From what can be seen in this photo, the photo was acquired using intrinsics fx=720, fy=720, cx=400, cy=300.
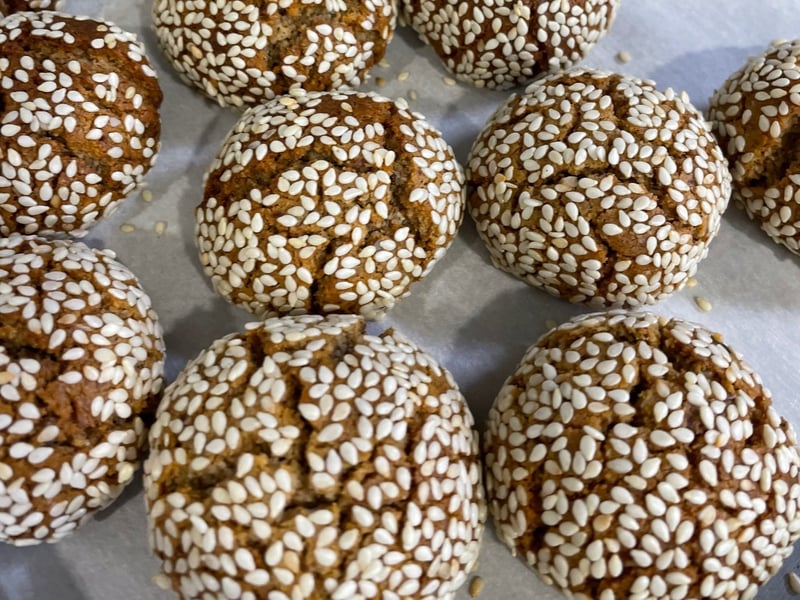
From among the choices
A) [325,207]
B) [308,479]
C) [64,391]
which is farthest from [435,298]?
[64,391]

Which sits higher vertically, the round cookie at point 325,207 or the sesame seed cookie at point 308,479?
the round cookie at point 325,207

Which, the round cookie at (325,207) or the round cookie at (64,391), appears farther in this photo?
the round cookie at (325,207)

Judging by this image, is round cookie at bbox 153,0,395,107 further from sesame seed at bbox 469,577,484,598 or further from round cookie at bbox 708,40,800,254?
sesame seed at bbox 469,577,484,598

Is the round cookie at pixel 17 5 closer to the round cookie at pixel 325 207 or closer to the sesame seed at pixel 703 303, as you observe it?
the round cookie at pixel 325 207

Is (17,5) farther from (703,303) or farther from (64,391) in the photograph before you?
(703,303)

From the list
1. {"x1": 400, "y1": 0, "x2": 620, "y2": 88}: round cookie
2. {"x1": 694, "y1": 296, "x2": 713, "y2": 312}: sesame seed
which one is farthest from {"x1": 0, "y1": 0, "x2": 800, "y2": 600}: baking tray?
{"x1": 400, "y1": 0, "x2": 620, "y2": 88}: round cookie

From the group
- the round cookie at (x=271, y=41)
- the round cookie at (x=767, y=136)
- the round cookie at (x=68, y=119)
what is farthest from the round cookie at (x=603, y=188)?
the round cookie at (x=68, y=119)
